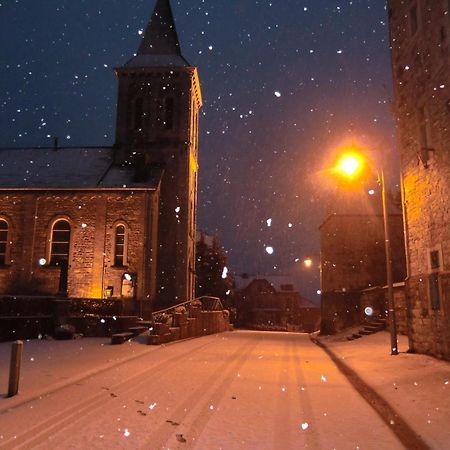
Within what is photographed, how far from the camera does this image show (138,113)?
124ft

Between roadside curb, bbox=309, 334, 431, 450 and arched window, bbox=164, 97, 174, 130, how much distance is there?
28.5 meters

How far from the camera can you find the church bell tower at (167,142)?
110 ft

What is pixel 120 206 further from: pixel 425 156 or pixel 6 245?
pixel 425 156

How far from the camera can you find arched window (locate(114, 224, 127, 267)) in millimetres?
31112

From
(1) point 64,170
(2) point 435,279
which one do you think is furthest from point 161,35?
(2) point 435,279

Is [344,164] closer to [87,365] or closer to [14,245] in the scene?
[87,365]

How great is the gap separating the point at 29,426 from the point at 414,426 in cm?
523

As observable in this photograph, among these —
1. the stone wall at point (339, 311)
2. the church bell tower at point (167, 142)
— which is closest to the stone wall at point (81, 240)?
the church bell tower at point (167, 142)

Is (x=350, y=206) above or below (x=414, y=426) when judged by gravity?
above

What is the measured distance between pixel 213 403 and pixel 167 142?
30.1 m

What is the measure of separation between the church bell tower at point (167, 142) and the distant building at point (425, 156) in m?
20.4

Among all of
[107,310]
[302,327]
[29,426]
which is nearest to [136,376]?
[29,426]

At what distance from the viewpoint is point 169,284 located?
33094 mm

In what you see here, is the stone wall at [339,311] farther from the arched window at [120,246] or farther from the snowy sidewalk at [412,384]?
the arched window at [120,246]
